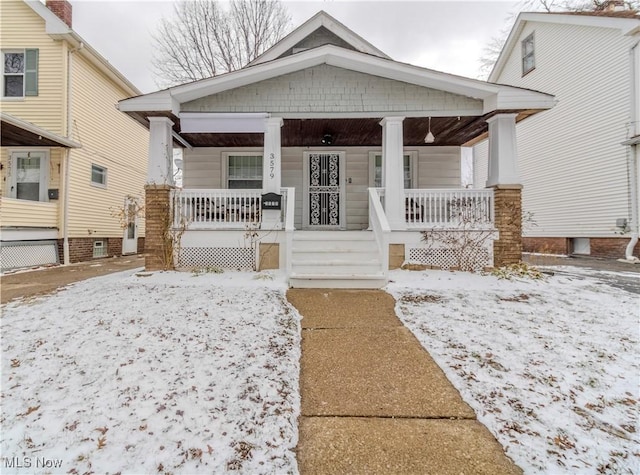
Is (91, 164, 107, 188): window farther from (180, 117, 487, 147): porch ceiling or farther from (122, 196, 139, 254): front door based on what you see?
(180, 117, 487, 147): porch ceiling

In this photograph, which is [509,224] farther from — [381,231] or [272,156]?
[272,156]

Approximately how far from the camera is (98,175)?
10.8 m

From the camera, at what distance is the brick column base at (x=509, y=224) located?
6.62 metres

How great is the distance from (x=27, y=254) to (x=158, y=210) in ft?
14.3

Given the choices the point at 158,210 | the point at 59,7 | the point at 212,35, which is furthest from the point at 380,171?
the point at 212,35

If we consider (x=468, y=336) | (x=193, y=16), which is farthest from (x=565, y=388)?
(x=193, y=16)

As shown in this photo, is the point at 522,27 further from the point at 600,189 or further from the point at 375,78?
the point at 375,78

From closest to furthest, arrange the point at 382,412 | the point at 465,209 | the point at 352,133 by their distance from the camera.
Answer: the point at 382,412 < the point at 465,209 < the point at 352,133

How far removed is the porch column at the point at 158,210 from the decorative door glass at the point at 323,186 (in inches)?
154

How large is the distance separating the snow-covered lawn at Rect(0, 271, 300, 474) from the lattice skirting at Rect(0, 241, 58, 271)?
476 cm

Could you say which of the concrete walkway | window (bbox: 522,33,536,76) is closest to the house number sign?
the concrete walkway

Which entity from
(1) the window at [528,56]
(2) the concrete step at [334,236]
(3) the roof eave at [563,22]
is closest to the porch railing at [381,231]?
(2) the concrete step at [334,236]

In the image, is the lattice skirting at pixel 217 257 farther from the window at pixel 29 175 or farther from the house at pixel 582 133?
the house at pixel 582 133

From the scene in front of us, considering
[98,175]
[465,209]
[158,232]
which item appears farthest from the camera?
[98,175]
